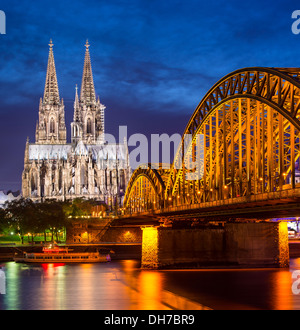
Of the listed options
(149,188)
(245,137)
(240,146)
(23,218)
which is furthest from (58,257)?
(240,146)

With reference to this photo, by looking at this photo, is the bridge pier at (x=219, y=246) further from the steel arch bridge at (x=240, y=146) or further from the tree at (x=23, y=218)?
the tree at (x=23, y=218)

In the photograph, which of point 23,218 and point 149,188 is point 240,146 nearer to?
point 149,188

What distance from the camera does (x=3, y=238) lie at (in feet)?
453

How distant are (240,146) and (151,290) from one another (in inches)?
583

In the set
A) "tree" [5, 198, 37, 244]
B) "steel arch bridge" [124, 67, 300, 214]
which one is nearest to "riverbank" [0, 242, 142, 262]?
"tree" [5, 198, 37, 244]

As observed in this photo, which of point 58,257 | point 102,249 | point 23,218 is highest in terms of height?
point 23,218

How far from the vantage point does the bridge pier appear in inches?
2995

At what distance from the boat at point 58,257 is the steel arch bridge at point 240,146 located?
1409 centimetres

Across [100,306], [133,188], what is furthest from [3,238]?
[100,306]

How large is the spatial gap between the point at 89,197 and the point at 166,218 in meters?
123

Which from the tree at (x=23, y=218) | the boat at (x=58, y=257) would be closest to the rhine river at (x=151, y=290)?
the boat at (x=58, y=257)

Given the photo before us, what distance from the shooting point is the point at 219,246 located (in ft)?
258

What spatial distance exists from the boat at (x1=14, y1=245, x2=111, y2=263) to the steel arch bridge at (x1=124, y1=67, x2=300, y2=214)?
1409 centimetres
